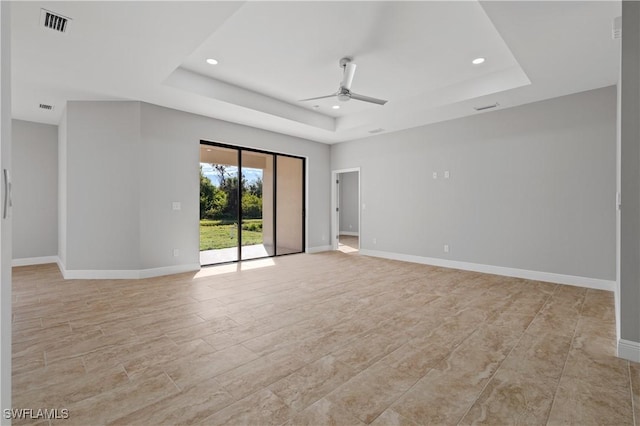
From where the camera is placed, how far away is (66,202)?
477 centimetres

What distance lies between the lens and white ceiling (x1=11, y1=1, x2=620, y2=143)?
268 centimetres

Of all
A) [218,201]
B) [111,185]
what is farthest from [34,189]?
[218,201]

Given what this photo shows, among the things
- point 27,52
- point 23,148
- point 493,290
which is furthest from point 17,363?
point 23,148

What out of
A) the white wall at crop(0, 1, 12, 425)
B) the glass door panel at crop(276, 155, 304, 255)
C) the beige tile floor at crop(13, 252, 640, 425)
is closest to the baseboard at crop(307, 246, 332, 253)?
the glass door panel at crop(276, 155, 304, 255)

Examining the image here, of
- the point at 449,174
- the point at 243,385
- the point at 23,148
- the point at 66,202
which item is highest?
the point at 23,148

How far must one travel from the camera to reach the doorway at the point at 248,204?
230 inches

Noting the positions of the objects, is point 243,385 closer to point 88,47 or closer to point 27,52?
point 88,47

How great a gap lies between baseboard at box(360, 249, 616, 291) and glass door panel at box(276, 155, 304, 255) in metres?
2.14

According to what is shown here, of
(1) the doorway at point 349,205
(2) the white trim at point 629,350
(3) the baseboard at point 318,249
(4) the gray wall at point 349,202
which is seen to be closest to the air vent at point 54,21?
(2) the white trim at point 629,350

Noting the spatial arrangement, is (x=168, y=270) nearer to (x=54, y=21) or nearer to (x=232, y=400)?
(x=54, y=21)

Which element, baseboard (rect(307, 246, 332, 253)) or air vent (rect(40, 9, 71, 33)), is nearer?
air vent (rect(40, 9, 71, 33))

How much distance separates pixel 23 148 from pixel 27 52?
3.73 metres

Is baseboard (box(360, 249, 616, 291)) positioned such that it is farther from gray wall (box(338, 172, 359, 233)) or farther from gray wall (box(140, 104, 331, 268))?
gray wall (box(338, 172, 359, 233))

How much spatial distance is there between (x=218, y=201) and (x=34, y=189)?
11.8ft
